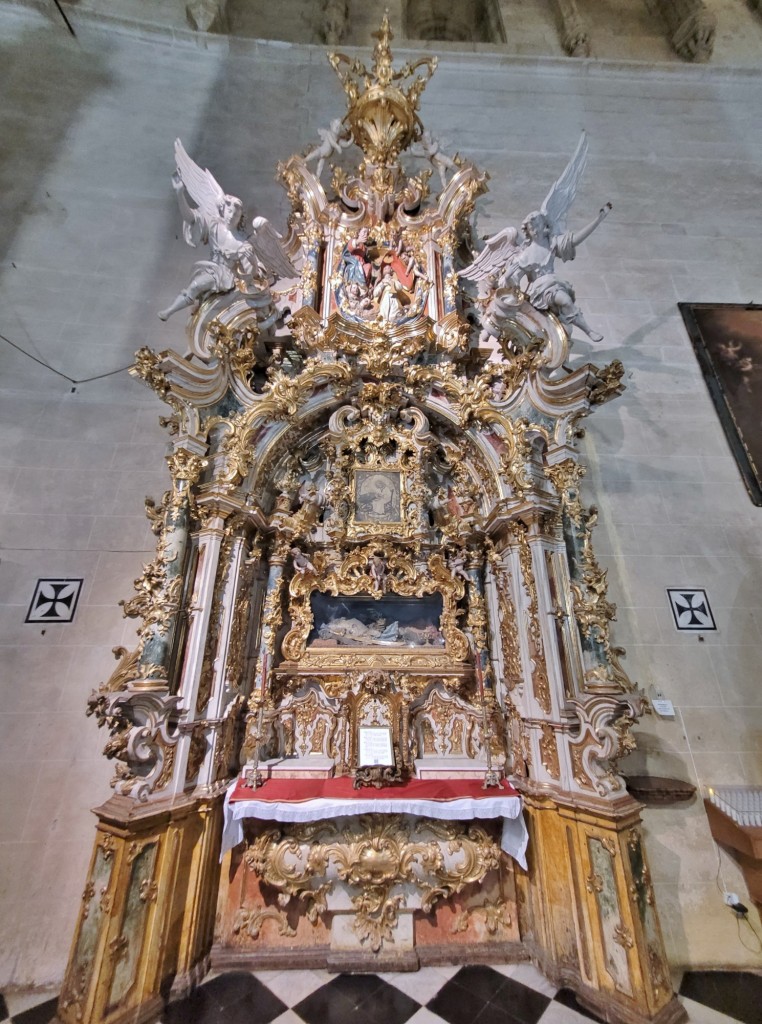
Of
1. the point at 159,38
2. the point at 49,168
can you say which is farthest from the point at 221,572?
the point at 159,38

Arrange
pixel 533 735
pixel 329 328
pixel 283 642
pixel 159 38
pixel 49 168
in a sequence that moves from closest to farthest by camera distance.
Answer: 1. pixel 533 735
2. pixel 283 642
3. pixel 329 328
4. pixel 49 168
5. pixel 159 38

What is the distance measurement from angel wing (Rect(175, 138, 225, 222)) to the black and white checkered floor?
6.26m

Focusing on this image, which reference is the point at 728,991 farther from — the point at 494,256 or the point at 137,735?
the point at 494,256

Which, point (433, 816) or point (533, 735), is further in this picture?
point (533, 735)

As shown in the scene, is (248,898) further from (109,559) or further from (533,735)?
(109,559)

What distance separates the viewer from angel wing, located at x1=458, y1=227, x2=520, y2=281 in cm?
489

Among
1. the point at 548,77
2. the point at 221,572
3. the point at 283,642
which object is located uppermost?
the point at 548,77

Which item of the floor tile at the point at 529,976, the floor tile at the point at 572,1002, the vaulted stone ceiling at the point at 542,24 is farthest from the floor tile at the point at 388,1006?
the vaulted stone ceiling at the point at 542,24

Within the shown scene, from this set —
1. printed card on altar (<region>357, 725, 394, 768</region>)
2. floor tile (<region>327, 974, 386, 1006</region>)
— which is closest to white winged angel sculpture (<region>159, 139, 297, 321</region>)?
printed card on altar (<region>357, 725, 394, 768</region>)

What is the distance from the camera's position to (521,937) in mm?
3244

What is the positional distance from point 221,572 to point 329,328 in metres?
2.47

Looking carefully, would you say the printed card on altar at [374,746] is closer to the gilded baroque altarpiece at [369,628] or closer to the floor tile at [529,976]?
the gilded baroque altarpiece at [369,628]

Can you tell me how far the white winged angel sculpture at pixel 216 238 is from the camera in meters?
4.21

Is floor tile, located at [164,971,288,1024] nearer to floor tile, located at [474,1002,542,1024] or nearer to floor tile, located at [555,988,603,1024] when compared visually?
floor tile, located at [474,1002,542,1024]
